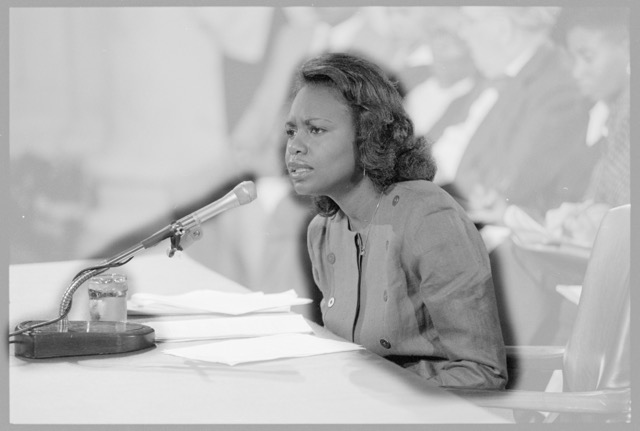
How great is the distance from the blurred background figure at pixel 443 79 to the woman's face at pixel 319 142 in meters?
1.36

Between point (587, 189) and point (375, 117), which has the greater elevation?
point (375, 117)

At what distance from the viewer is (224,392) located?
3.04 feet

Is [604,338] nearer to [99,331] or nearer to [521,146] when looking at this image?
[99,331]

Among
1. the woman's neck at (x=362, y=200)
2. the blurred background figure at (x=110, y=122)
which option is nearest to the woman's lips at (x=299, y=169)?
the woman's neck at (x=362, y=200)

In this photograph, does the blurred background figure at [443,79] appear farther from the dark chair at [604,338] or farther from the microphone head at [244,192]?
the microphone head at [244,192]

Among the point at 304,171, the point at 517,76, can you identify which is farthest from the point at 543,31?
the point at 304,171

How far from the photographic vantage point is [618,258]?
3.95ft

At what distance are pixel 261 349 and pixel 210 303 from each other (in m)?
0.49

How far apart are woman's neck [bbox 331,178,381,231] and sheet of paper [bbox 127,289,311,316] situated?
217mm

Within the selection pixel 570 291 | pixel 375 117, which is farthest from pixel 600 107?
pixel 375 117

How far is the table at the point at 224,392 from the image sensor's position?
821 millimetres

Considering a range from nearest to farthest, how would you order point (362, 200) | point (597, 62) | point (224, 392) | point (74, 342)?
point (224, 392)
point (74, 342)
point (362, 200)
point (597, 62)

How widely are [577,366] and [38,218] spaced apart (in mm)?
2381

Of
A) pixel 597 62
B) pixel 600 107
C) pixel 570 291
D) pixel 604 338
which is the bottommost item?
pixel 570 291
